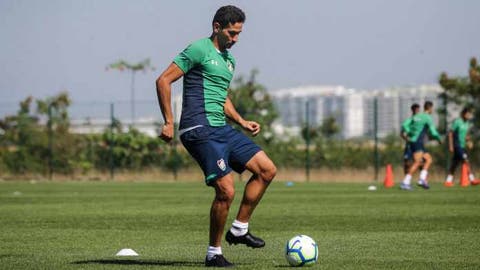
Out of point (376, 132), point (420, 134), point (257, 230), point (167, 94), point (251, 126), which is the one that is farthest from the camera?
point (376, 132)

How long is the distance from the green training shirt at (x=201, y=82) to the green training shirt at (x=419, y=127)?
18.3 metres

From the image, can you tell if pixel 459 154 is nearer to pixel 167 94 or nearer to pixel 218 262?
pixel 218 262

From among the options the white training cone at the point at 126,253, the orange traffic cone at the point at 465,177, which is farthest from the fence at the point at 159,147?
the white training cone at the point at 126,253

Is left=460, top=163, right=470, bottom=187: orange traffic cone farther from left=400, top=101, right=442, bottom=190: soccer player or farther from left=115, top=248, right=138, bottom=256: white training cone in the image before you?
left=115, top=248, right=138, bottom=256: white training cone

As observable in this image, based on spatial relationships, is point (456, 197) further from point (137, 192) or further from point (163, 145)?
point (163, 145)

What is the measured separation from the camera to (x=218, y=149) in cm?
960

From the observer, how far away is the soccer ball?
31.0 feet

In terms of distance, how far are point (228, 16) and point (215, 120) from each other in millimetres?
922

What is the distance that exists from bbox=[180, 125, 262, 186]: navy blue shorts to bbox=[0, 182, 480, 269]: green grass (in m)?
0.88

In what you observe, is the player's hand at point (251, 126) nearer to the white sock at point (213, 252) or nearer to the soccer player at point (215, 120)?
the soccer player at point (215, 120)

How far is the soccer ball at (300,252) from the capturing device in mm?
9453

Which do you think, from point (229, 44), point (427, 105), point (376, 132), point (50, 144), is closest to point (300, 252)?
point (229, 44)

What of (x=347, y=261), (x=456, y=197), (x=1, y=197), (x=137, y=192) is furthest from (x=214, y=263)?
(x=137, y=192)

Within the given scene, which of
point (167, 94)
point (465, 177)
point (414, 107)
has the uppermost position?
point (167, 94)
